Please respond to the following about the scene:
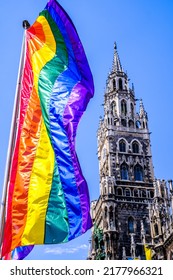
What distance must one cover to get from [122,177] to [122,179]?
52cm

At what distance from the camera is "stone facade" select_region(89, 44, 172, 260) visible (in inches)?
2132

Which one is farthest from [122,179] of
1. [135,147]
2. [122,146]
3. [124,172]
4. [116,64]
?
[116,64]

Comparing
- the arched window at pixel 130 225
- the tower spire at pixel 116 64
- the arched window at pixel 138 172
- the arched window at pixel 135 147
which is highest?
the tower spire at pixel 116 64

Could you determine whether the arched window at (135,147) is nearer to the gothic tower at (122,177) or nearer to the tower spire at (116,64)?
the gothic tower at (122,177)

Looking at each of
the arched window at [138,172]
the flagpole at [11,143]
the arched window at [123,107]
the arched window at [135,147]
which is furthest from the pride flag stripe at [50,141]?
the arched window at [123,107]

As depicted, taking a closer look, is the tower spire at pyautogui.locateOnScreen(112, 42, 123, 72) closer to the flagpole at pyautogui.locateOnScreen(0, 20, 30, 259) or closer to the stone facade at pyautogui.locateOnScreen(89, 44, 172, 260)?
the stone facade at pyautogui.locateOnScreen(89, 44, 172, 260)

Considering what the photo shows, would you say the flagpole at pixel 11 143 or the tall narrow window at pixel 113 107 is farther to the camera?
the tall narrow window at pixel 113 107

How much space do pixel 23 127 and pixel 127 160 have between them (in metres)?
54.4

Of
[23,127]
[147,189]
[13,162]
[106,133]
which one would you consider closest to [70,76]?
[23,127]

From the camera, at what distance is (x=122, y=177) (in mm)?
62094

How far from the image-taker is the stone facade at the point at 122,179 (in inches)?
2132

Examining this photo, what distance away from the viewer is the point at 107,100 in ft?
246

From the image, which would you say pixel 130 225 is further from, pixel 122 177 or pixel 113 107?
pixel 113 107
